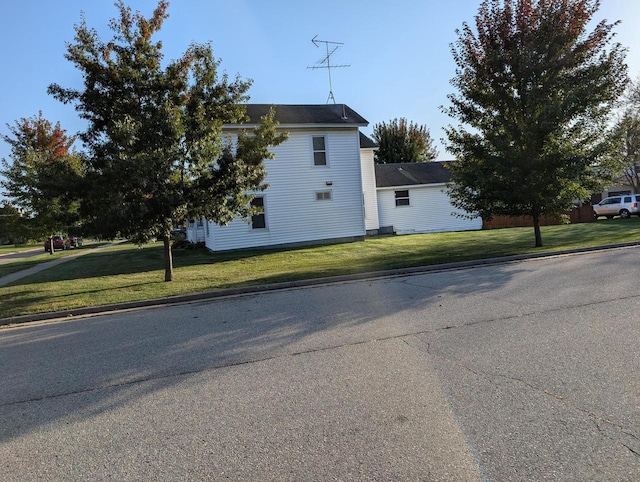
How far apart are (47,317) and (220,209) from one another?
15.2ft

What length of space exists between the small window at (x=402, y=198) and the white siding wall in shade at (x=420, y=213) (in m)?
0.23

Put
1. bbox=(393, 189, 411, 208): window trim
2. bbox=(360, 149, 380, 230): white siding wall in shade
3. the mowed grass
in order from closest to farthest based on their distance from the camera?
the mowed grass → bbox=(360, 149, 380, 230): white siding wall in shade → bbox=(393, 189, 411, 208): window trim

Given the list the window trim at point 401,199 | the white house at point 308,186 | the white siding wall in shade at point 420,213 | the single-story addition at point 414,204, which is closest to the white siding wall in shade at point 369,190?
the single-story addition at point 414,204

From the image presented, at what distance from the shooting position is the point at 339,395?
4102 millimetres

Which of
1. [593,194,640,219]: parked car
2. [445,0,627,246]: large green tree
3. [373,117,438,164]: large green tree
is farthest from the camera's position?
[373,117,438,164]: large green tree

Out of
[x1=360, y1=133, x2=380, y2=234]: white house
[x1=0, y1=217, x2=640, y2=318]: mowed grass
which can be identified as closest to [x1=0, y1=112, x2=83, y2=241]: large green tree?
[x1=0, y1=217, x2=640, y2=318]: mowed grass

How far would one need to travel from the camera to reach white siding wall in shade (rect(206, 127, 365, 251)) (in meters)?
21.0

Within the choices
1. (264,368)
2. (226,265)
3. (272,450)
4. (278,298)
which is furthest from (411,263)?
(272,450)

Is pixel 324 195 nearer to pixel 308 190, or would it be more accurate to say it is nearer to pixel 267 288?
pixel 308 190

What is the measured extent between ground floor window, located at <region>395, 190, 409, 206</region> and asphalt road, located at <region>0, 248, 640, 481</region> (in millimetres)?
20840

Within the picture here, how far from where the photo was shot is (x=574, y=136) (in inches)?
593

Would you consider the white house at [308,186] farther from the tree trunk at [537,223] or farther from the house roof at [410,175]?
the tree trunk at [537,223]

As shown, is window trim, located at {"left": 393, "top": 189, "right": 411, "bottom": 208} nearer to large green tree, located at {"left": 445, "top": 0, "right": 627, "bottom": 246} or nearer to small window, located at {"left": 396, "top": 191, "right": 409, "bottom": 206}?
small window, located at {"left": 396, "top": 191, "right": 409, "bottom": 206}

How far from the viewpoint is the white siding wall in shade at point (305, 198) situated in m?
21.0
